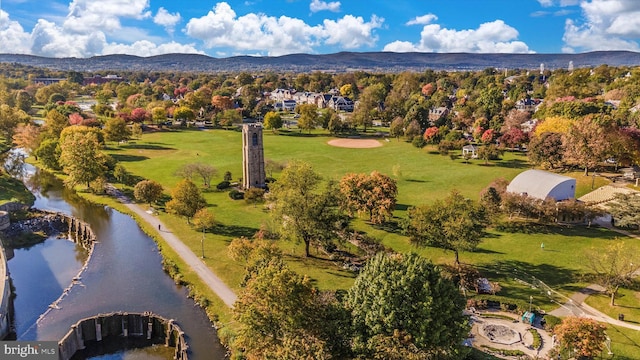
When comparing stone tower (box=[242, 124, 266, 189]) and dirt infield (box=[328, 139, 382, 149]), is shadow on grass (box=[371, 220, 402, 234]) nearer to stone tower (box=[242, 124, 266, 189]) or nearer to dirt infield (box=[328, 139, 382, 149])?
stone tower (box=[242, 124, 266, 189])

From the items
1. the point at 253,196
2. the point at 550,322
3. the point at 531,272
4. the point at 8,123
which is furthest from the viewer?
the point at 8,123

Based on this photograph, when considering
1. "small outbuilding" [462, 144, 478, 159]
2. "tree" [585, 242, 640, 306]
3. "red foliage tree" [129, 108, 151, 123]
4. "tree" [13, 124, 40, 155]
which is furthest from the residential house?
"tree" [13, 124, 40, 155]

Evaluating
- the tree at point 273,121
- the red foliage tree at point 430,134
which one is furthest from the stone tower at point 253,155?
the tree at point 273,121

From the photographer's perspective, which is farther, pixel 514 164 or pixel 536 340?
pixel 514 164

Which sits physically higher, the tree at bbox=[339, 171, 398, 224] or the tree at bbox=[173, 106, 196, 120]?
the tree at bbox=[173, 106, 196, 120]

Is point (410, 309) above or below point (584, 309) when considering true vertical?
above

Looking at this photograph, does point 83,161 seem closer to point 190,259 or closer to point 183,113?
point 190,259

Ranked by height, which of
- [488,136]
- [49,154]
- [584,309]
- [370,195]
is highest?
[488,136]

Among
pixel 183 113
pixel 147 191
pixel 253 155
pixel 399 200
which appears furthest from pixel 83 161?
pixel 183 113
